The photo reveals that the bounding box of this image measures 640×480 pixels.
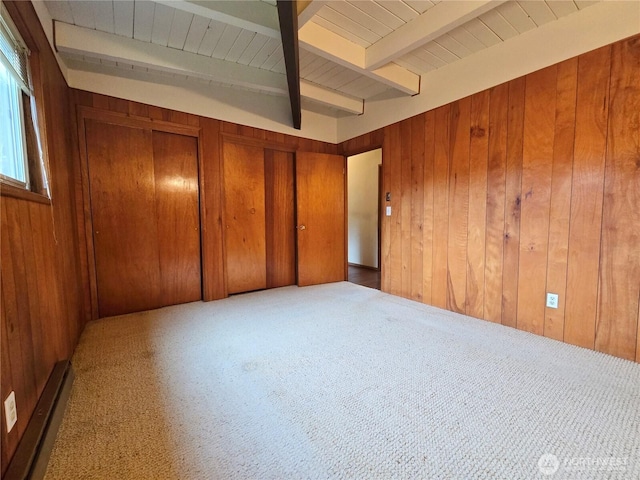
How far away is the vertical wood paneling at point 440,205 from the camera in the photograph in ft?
9.33

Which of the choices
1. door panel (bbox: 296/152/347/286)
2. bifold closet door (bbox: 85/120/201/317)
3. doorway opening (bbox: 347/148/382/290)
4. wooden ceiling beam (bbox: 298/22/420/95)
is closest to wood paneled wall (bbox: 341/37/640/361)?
wooden ceiling beam (bbox: 298/22/420/95)

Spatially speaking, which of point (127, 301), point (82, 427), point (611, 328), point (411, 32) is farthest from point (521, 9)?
point (127, 301)

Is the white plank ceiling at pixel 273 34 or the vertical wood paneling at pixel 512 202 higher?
Result: the white plank ceiling at pixel 273 34

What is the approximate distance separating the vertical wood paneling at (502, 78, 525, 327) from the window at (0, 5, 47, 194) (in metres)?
3.28

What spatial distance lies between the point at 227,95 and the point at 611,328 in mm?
4207

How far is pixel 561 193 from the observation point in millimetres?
2117

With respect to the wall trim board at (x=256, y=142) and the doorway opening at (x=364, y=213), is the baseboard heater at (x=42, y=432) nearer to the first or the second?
the wall trim board at (x=256, y=142)

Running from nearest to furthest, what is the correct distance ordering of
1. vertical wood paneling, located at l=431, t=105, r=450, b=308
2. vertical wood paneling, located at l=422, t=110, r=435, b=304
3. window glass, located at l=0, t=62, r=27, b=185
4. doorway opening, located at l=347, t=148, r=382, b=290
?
window glass, located at l=0, t=62, r=27, b=185 < vertical wood paneling, located at l=431, t=105, r=450, b=308 < vertical wood paneling, located at l=422, t=110, r=435, b=304 < doorway opening, located at l=347, t=148, r=382, b=290

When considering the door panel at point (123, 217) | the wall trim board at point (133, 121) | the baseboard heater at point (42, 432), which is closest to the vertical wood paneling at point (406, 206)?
the wall trim board at point (133, 121)

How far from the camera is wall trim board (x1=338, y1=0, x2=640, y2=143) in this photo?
6.04ft

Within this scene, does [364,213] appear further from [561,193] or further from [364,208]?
[561,193]

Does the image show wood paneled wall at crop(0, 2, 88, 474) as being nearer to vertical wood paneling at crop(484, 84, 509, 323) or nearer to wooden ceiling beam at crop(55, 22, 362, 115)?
wooden ceiling beam at crop(55, 22, 362, 115)

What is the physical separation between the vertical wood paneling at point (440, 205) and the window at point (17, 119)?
318 centimetres

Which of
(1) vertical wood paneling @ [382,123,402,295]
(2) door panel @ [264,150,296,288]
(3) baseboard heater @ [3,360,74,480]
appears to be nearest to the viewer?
(3) baseboard heater @ [3,360,74,480]
